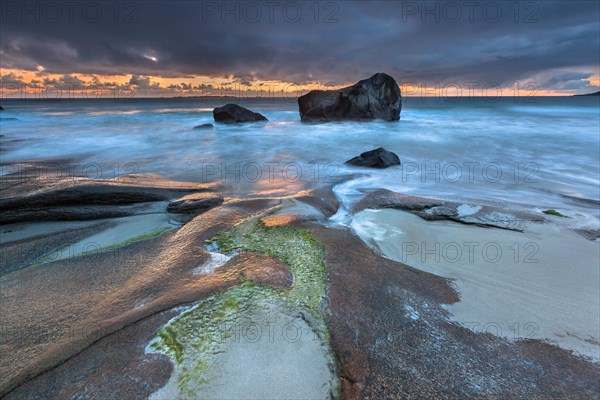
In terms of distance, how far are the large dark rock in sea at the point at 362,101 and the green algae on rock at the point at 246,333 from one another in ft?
77.5

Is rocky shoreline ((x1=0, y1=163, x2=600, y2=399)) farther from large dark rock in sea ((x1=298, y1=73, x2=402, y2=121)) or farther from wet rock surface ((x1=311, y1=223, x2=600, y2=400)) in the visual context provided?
large dark rock in sea ((x1=298, y1=73, x2=402, y2=121))

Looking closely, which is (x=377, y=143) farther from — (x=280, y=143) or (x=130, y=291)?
(x=130, y=291)

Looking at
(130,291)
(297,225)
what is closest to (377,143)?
(297,225)

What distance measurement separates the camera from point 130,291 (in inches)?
113

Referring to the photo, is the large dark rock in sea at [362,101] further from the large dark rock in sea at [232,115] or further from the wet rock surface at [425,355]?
the wet rock surface at [425,355]

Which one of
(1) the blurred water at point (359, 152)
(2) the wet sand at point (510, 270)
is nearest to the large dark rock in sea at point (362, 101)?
(1) the blurred water at point (359, 152)

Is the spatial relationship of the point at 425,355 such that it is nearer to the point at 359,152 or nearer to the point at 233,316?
the point at 233,316

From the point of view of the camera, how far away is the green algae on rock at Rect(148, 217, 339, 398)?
198 centimetres

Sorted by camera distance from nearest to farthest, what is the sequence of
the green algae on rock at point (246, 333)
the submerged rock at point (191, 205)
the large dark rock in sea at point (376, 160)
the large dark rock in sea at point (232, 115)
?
the green algae on rock at point (246, 333)
the submerged rock at point (191, 205)
the large dark rock in sea at point (376, 160)
the large dark rock in sea at point (232, 115)

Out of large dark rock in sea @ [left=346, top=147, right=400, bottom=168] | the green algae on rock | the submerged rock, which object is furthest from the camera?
large dark rock in sea @ [left=346, top=147, right=400, bottom=168]

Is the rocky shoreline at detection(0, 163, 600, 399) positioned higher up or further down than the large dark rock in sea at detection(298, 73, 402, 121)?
further down

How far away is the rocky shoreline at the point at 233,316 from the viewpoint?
78.9 inches

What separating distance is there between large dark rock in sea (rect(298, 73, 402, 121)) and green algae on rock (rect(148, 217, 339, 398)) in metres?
23.6

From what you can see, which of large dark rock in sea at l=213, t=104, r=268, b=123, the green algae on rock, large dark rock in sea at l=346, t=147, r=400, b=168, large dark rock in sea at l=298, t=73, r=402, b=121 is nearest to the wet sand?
the green algae on rock
